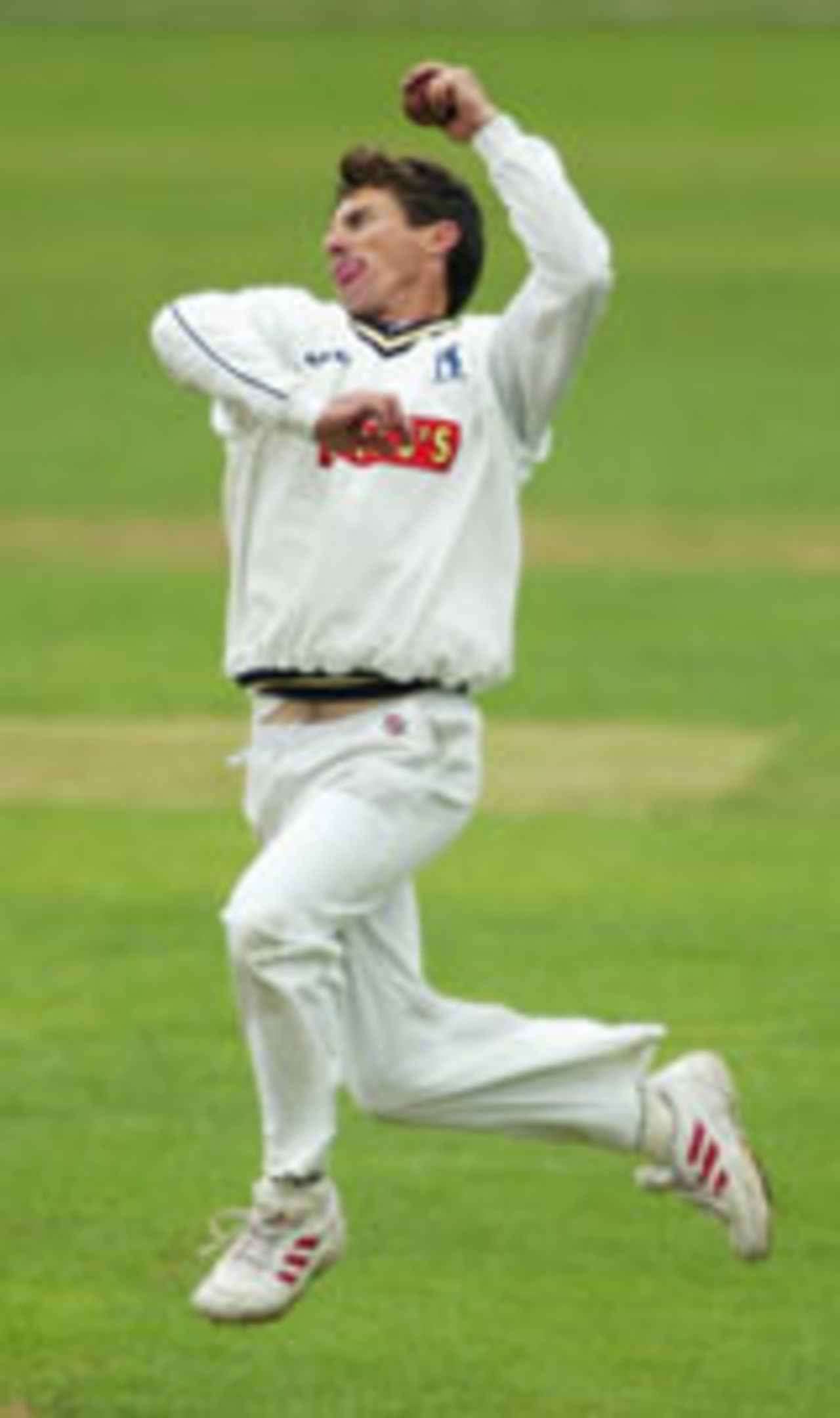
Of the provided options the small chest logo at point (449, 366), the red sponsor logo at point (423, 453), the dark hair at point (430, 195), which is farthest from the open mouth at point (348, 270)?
the red sponsor logo at point (423, 453)

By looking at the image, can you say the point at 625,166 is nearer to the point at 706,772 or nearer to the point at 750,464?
the point at 750,464

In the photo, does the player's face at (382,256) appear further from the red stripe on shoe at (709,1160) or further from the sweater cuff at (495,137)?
the red stripe on shoe at (709,1160)

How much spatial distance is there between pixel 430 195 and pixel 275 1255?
85.3 inches

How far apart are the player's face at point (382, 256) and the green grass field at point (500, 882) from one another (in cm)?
229

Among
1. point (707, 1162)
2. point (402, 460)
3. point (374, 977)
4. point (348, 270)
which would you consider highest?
point (348, 270)

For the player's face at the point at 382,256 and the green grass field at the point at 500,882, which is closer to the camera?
the player's face at the point at 382,256

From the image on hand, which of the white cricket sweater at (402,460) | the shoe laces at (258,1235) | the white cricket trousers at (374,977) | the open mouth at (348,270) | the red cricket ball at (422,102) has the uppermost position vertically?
the red cricket ball at (422,102)

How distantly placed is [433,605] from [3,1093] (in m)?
3.63

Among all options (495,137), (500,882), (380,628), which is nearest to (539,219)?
(495,137)

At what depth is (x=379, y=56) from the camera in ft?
170

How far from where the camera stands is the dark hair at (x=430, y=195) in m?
8.98

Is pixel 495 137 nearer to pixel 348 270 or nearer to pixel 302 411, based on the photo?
pixel 348 270

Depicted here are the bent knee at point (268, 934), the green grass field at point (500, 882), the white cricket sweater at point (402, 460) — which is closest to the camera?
the bent knee at point (268, 934)

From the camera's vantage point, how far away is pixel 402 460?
878cm
